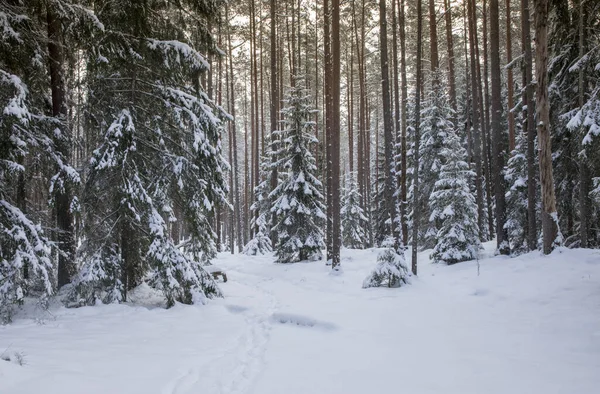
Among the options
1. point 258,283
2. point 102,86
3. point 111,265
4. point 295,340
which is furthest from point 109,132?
point 258,283

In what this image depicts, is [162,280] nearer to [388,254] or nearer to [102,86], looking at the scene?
[102,86]

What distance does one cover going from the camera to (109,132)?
8000 mm

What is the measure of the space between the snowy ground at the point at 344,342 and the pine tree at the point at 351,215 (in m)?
17.0

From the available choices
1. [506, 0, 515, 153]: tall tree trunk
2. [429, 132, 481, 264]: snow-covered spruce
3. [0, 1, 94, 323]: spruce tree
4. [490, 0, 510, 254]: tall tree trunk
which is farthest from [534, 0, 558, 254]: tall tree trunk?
[0, 1, 94, 323]: spruce tree

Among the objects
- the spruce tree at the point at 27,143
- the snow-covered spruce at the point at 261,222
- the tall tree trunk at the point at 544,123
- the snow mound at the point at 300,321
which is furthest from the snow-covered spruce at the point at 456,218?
the spruce tree at the point at 27,143

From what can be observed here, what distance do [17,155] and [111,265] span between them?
2.86 metres

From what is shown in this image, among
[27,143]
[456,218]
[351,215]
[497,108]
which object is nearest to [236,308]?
[27,143]

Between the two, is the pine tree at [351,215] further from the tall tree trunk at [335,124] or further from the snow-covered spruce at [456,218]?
the tall tree trunk at [335,124]

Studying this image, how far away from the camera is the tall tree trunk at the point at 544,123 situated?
33.8 ft

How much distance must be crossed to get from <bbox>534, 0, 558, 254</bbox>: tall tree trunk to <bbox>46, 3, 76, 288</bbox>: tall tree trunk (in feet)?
39.8

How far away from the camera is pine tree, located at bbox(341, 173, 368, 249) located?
27.6 meters

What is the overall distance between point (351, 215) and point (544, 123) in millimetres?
18132

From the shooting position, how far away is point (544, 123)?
10.4 metres

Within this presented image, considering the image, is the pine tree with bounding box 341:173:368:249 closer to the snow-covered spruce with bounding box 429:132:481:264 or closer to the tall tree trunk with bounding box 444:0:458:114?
the tall tree trunk with bounding box 444:0:458:114
